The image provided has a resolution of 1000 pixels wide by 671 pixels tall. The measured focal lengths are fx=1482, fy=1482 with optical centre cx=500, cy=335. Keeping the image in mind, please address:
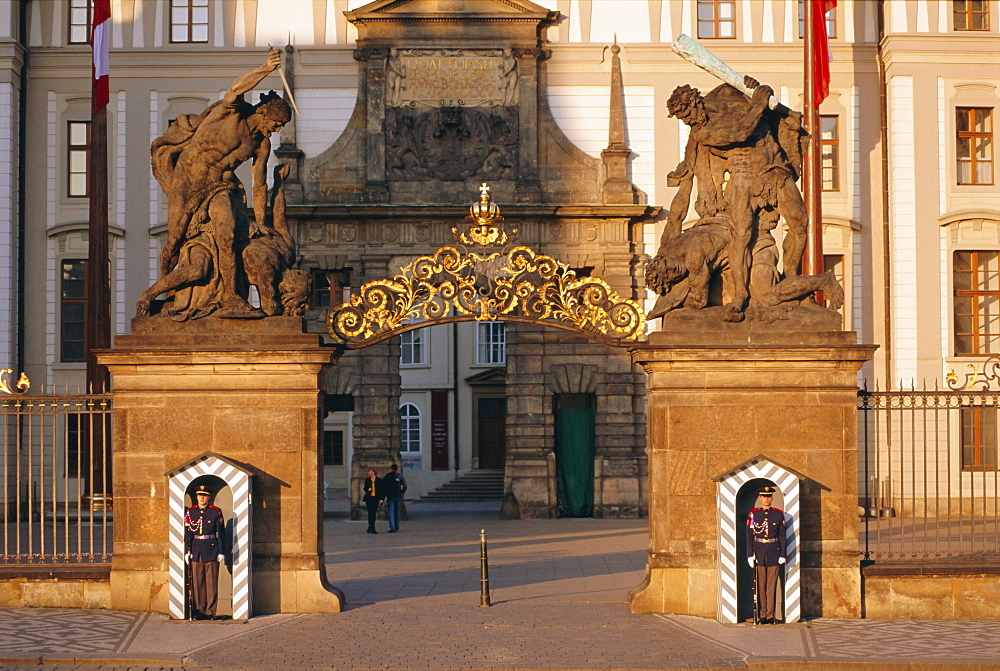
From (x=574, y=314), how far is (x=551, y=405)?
1630 cm

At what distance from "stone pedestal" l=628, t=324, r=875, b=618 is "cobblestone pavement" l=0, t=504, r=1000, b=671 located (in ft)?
2.23

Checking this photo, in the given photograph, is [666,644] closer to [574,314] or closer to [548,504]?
[574,314]

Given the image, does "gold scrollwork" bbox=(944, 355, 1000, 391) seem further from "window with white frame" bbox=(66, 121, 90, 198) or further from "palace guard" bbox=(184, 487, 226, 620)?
"window with white frame" bbox=(66, 121, 90, 198)

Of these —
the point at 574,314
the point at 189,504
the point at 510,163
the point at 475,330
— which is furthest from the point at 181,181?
the point at 475,330

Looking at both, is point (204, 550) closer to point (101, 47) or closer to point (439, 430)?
point (101, 47)

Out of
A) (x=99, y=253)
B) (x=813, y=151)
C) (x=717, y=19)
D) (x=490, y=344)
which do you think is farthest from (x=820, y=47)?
(x=490, y=344)

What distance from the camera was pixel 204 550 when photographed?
47.6ft

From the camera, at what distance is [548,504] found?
31438 mm

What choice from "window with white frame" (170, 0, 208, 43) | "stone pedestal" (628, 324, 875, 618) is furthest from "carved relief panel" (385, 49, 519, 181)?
"stone pedestal" (628, 324, 875, 618)

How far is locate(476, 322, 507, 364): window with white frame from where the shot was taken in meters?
47.2

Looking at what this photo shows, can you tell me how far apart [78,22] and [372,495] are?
12.4 metres

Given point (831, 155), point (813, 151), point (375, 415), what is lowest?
point (375, 415)

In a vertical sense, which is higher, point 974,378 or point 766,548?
point 974,378

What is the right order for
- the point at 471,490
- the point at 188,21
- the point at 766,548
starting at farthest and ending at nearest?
the point at 471,490, the point at 188,21, the point at 766,548
